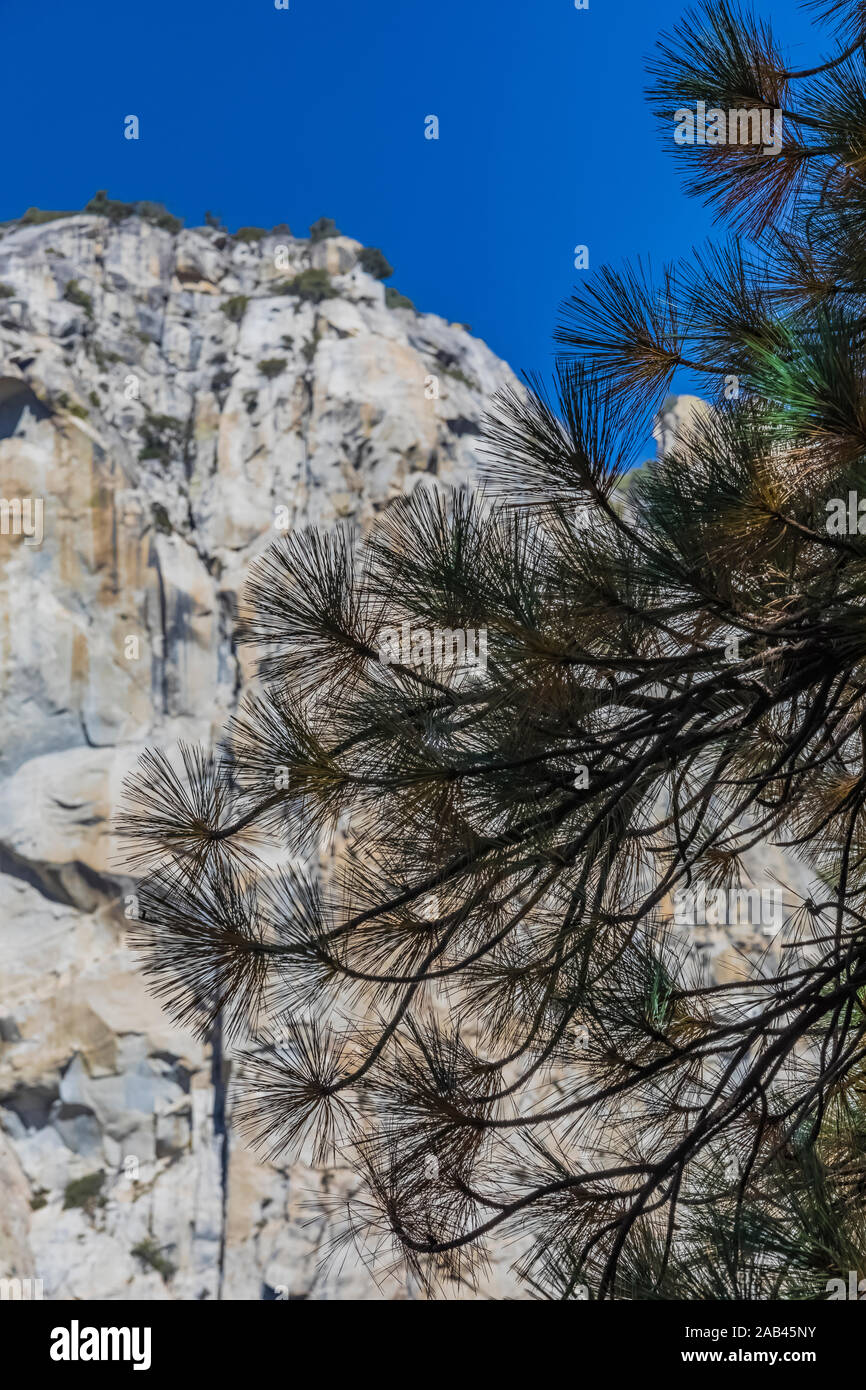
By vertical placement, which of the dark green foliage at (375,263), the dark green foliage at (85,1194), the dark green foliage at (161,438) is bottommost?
the dark green foliage at (85,1194)

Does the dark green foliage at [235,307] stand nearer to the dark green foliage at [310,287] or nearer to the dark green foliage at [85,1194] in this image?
the dark green foliage at [310,287]

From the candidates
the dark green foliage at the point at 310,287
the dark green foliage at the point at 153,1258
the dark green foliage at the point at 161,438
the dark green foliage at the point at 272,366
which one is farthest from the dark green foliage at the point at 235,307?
the dark green foliage at the point at 153,1258

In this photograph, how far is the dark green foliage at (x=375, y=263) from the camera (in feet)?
75.7

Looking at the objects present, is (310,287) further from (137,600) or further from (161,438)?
(137,600)

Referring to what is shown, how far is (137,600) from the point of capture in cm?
1720

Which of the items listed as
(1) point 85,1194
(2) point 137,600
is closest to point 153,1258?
(1) point 85,1194

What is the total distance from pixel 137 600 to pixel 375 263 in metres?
9.74

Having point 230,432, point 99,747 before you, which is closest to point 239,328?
point 230,432

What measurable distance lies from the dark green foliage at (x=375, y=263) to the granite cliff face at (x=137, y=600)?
76 cm

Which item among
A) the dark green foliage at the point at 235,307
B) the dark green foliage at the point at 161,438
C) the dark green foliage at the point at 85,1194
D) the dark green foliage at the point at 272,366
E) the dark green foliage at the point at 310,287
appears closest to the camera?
the dark green foliage at the point at 85,1194

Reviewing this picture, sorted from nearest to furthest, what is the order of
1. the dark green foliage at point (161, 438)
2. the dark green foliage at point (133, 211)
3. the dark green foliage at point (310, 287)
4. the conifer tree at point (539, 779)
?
the conifer tree at point (539, 779) → the dark green foliage at point (161, 438) → the dark green foliage at point (310, 287) → the dark green foliage at point (133, 211)

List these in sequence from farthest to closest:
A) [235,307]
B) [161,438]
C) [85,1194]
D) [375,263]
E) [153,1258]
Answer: [375,263]
[235,307]
[161,438]
[85,1194]
[153,1258]

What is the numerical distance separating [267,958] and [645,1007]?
602 millimetres
